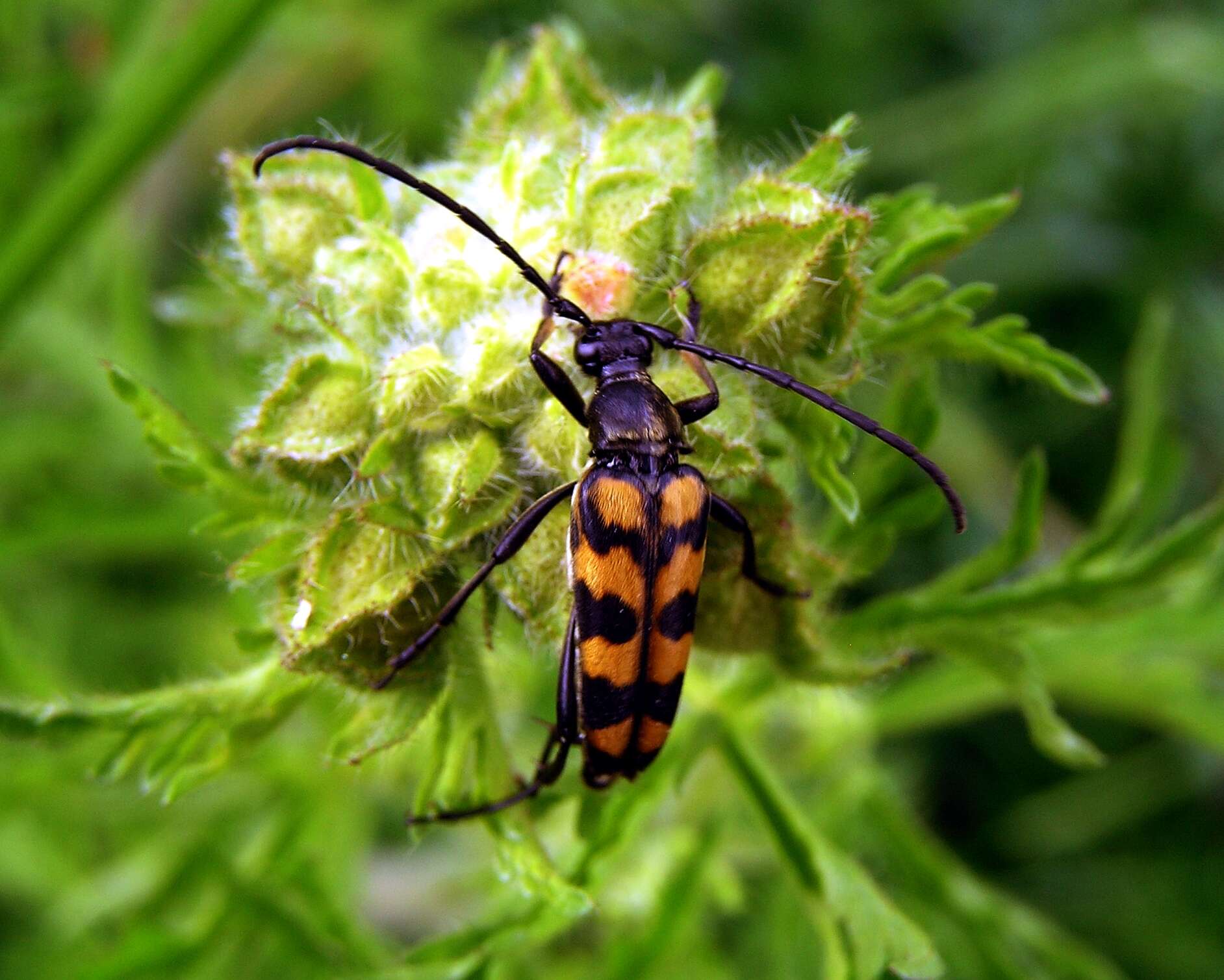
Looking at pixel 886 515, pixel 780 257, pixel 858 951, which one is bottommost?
pixel 858 951

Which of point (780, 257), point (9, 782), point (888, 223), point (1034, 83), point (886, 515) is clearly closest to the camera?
point (780, 257)

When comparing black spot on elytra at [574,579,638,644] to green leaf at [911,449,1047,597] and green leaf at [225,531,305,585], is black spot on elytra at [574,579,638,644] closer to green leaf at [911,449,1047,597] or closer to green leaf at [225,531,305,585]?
green leaf at [225,531,305,585]

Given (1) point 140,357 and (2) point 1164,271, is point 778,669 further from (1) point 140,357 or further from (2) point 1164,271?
(2) point 1164,271

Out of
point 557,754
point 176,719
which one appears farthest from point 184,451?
point 557,754

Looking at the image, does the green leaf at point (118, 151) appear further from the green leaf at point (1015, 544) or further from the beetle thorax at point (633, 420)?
the green leaf at point (1015, 544)

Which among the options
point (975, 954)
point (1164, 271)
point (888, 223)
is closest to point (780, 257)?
point (888, 223)

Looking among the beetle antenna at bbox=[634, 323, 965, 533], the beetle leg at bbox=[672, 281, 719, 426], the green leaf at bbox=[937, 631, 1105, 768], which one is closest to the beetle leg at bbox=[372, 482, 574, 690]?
the beetle leg at bbox=[672, 281, 719, 426]

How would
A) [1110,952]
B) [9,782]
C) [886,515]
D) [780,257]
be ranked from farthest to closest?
[1110,952], [9,782], [886,515], [780,257]

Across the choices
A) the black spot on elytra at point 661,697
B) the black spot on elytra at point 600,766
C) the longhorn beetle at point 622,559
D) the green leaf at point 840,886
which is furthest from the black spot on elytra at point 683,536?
the green leaf at point 840,886
